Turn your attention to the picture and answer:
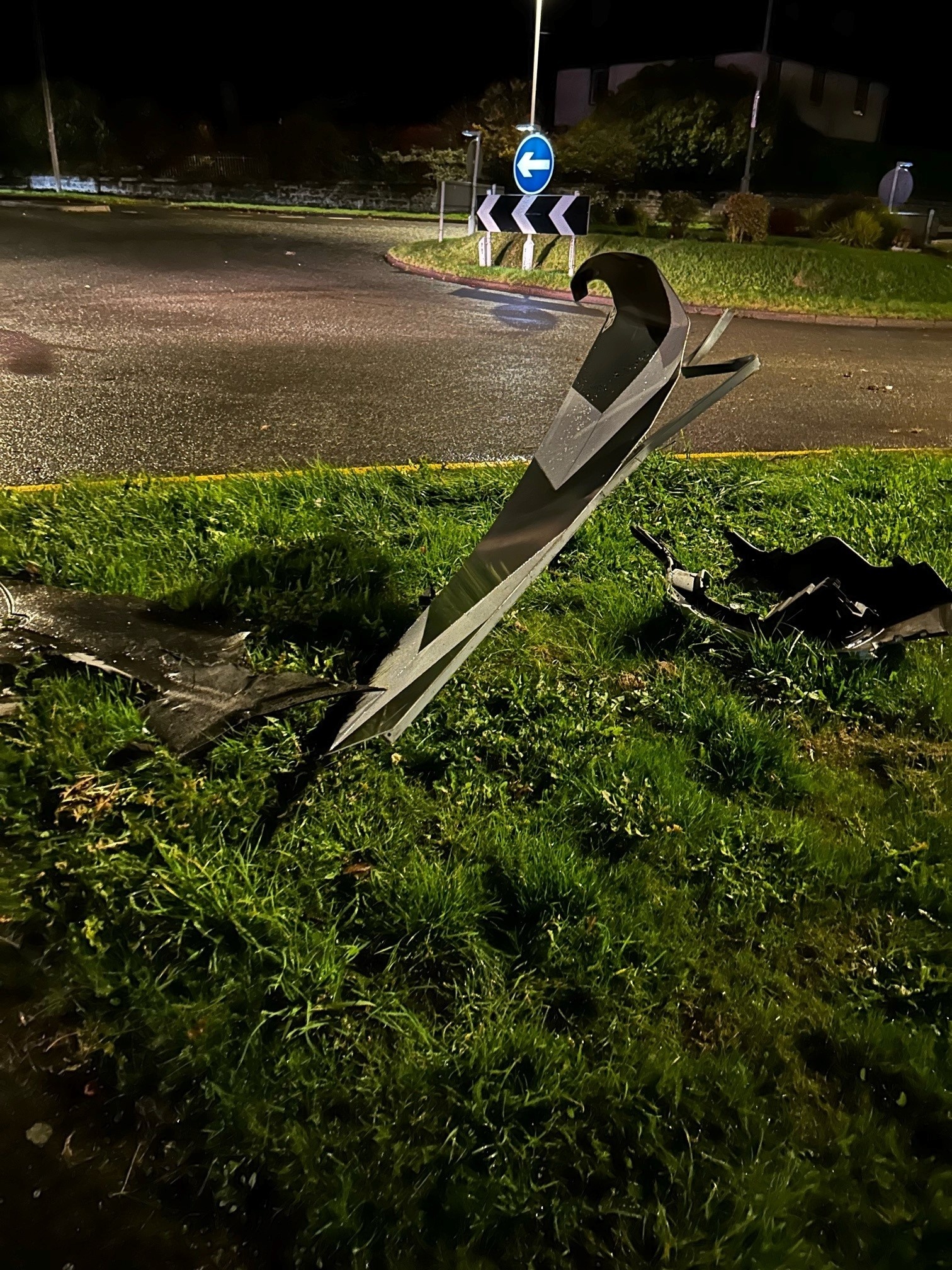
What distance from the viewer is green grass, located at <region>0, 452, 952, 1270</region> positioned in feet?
5.57

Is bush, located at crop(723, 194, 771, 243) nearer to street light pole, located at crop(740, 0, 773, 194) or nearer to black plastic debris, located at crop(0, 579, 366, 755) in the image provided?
street light pole, located at crop(740, 0, 773, 194)

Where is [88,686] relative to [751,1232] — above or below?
above

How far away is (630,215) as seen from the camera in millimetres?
18766

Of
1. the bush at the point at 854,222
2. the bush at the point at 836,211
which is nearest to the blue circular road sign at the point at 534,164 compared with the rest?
the bush at the point at 854,222

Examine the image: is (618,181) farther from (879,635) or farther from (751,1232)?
(751,1232)

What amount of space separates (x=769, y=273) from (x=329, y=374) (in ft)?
31.0

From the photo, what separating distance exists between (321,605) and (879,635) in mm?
1956

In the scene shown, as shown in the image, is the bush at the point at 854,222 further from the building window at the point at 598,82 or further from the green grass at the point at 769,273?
the building window at the point at 598,82

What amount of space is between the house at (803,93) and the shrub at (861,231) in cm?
2309

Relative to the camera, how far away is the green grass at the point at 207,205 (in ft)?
88.3

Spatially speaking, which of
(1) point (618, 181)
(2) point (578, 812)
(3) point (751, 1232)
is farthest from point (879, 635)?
(1) point (618, 181)

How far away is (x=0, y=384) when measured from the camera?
6.55 m

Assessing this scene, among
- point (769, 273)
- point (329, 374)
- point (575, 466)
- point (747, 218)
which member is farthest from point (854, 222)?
point (575, 466)

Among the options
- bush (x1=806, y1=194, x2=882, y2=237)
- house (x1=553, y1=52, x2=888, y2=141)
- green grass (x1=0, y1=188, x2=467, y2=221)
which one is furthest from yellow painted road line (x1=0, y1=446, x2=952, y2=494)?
house (x1=553, y1=52, x2=888, y2=141)
